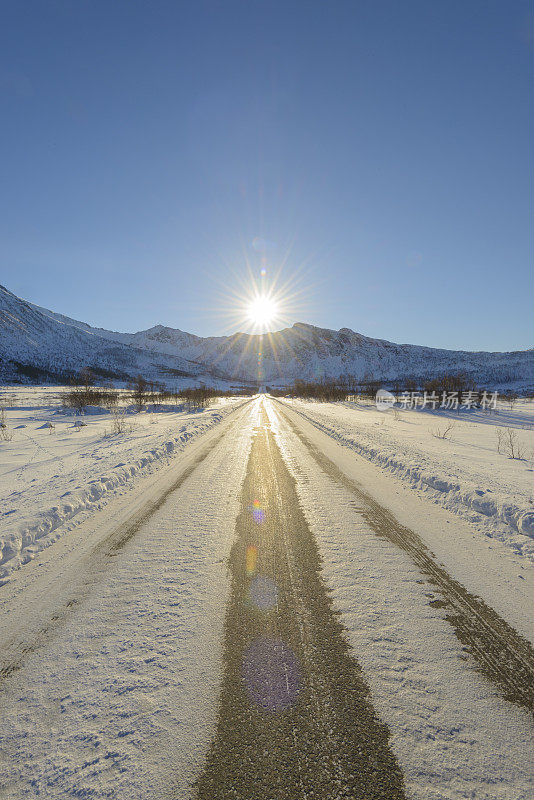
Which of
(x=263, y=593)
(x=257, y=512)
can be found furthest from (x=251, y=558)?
(x=257, y=512)

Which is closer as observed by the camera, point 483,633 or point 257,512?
point 483,633

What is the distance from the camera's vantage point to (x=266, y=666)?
243 centimetres

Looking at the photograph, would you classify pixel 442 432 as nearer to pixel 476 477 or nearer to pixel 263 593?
pixel 476 477

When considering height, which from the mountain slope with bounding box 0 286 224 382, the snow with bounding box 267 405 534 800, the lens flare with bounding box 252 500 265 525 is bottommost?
the lens flare with bounding box 252 500 265 525

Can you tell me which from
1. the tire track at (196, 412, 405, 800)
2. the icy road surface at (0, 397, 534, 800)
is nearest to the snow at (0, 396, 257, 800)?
the icy road surface at (0, 397, 534, 800)

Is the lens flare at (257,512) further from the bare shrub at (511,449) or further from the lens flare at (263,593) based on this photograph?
the bare shrub at (511,449)

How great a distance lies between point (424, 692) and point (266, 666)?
1155 millimetres

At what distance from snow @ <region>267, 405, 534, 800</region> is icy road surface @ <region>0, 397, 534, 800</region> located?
0.01 m

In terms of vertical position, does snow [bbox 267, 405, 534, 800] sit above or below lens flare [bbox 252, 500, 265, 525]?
above

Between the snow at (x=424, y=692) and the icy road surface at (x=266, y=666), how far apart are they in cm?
1

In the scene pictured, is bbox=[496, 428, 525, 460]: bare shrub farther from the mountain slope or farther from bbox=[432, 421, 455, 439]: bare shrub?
the mountain slope

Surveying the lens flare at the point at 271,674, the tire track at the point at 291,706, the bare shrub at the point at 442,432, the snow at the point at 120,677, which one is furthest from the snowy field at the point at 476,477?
the snow at the point at 120,677

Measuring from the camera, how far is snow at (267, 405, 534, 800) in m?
1.76

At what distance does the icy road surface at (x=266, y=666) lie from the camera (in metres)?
1.76
